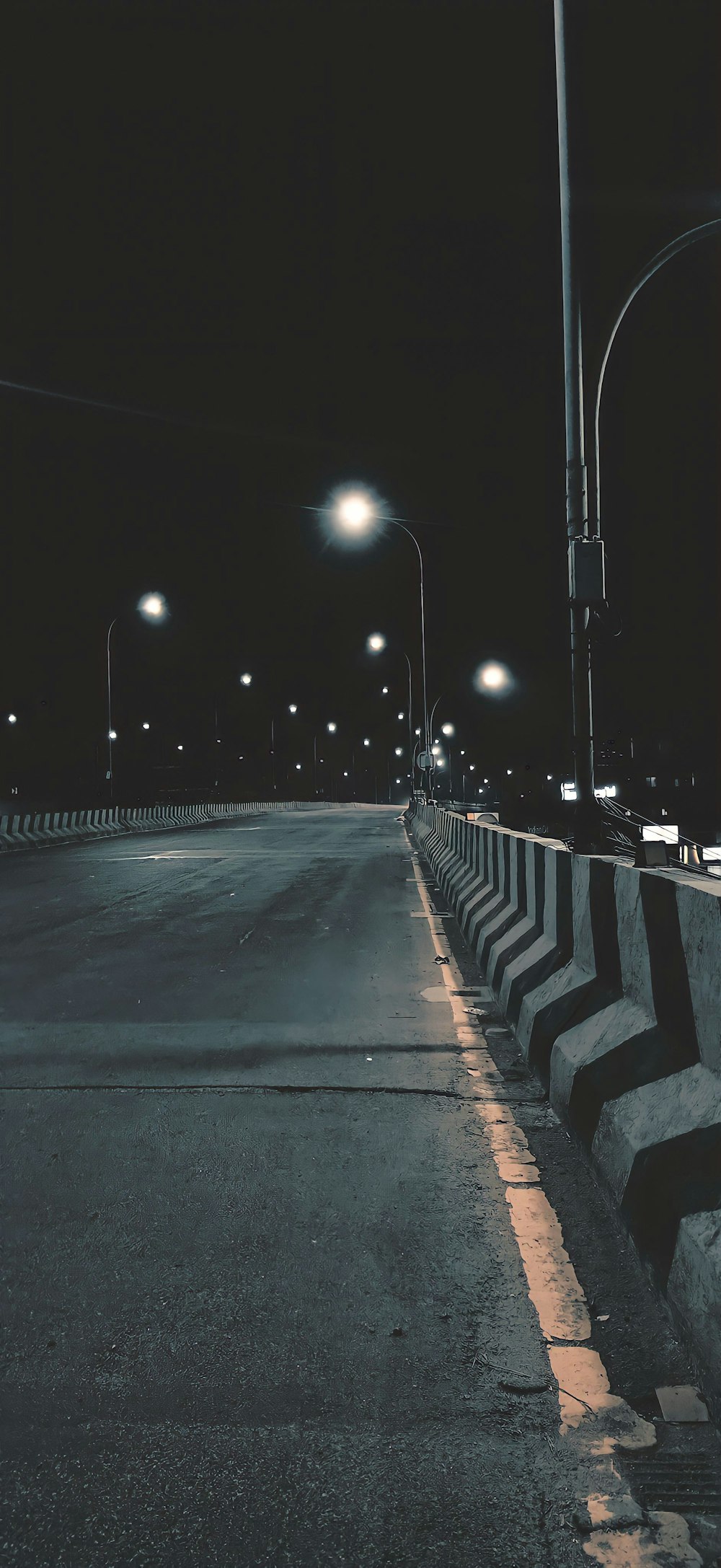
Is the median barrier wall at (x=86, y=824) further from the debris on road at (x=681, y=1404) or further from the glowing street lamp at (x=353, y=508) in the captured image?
the debris on road at (x=681, y=1404)

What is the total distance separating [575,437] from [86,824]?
4024 centimetres

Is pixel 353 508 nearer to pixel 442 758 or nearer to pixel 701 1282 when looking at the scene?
pixel 701 1282

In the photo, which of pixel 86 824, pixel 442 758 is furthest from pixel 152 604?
pixel 442 758

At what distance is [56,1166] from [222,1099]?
3.90ft

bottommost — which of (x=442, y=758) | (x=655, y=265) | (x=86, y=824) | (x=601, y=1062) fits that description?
(x=601, y=1062)

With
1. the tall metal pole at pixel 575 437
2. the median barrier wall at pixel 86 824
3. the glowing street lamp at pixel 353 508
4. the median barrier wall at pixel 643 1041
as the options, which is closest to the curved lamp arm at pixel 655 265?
the tall metal pole at pixel 575 437

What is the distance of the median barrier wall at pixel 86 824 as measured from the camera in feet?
124

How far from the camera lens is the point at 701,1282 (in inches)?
125

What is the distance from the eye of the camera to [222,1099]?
606 cm

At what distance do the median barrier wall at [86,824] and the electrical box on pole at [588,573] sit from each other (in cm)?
2860

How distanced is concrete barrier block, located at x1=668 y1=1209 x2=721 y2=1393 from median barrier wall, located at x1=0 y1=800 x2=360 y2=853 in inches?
Answer: 1328

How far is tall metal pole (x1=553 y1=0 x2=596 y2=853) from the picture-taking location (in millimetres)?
9539

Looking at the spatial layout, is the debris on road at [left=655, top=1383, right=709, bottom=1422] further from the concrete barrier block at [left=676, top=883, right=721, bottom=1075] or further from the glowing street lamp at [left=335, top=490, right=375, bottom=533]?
the glowing street lamp at [left=335, top=490, right=375, bottom=533]

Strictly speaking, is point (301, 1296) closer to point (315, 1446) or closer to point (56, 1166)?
point (315, 1446)
